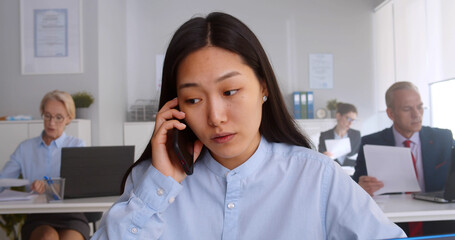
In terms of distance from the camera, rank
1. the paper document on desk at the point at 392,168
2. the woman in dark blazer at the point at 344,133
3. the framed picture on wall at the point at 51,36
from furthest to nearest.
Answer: the woman in dark blazer at the point at 344,133, the framed picture on wall at the point at 51,36, the paper document on desk at the point at 392,168

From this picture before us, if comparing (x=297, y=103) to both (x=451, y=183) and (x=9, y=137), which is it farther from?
(x=451, y=183)

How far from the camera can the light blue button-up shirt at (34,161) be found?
11.1 ft

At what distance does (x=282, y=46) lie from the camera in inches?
263

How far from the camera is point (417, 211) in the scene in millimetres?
2018

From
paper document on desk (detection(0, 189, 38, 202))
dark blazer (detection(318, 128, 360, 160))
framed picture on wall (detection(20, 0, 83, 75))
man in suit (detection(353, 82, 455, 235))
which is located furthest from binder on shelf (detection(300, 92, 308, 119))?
paper document on desk (detection(0, 189, 38, 202))

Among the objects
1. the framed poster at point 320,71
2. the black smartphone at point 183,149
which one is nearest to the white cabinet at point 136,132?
the framed poster at point 320,71

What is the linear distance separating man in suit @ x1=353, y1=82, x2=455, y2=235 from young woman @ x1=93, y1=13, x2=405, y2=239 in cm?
137

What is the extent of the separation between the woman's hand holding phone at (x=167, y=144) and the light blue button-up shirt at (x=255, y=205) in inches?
1.2

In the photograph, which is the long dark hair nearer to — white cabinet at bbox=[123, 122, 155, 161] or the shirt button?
the shirt button

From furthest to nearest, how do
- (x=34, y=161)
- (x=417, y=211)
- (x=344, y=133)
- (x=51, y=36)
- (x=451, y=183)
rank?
(x=344, y=133), (x=51, y=36), (x=34, y=161), (x=451, y=183), (x=417, y=211)

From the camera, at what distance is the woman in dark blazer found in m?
5.12

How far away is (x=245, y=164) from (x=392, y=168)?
4.74 ft

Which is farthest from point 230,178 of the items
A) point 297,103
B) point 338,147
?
point 297,103

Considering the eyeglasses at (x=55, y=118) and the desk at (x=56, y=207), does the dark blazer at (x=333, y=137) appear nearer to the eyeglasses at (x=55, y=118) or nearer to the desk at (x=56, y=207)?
the eyeglasses at (x=55, y=118)
